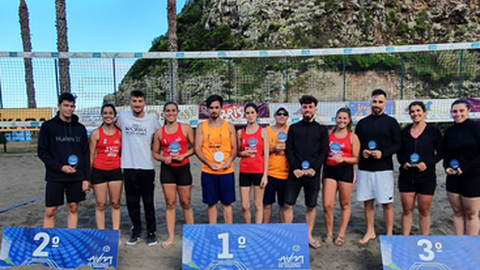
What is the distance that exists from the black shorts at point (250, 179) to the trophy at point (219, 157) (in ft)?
1.07

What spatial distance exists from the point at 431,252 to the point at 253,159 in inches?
76.6

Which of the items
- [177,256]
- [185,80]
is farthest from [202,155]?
[185,80]

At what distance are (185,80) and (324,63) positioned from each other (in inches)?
321

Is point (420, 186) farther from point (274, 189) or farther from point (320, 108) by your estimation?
point (320, 108)

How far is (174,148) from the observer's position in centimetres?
353

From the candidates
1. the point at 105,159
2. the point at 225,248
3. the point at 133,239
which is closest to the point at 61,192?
the point at 105,159

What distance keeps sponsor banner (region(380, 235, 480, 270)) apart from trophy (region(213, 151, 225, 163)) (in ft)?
6.02

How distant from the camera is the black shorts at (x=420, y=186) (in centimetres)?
334

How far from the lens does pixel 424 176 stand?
333cm

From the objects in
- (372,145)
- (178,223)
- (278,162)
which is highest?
(372,145)

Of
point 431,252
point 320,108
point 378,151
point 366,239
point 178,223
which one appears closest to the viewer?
point 431,252

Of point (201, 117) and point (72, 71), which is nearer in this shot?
point (72, 71)

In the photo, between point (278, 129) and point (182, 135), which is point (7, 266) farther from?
point (278, 129)

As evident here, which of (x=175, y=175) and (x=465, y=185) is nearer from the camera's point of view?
(x=465, y=185)
